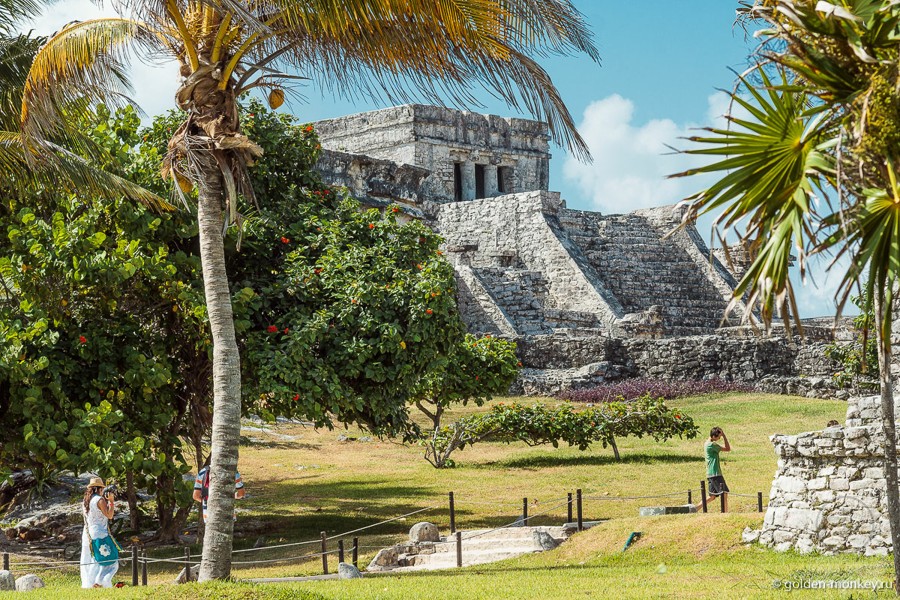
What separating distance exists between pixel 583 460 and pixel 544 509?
10.9ft

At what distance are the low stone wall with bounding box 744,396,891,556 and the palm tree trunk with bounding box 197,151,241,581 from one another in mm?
4547

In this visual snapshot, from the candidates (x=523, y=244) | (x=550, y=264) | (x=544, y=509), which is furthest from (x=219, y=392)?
(x=523, y=244)

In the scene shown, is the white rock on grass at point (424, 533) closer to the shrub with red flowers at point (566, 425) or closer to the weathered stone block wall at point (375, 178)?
the shrub with red flowers at point (566, 425)

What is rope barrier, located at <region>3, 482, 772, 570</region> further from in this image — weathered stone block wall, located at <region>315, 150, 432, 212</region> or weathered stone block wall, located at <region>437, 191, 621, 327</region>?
weathered stone block wall, located at <region>315, 150, 432, 212</region>

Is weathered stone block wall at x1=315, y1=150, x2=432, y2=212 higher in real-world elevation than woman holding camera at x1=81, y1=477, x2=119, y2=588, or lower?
higher

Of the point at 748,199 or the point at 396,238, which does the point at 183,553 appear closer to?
the point at 396,238

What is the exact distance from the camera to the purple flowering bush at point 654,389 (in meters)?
22.2

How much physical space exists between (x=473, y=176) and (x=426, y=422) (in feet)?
63.3

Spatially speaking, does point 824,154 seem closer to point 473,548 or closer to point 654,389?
point 473,548

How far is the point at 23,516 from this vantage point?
14.5 meters

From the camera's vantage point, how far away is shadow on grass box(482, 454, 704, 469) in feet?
52.6

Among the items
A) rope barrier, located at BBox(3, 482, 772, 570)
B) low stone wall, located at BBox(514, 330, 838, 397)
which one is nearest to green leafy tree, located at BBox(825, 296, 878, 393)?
low stone wall, located at BBox(514, 330, 838, 397)

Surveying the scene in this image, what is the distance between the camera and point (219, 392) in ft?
25.2

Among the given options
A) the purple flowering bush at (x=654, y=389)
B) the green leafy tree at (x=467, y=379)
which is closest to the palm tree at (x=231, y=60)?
the green leafy tree at (x=467, y=379)
